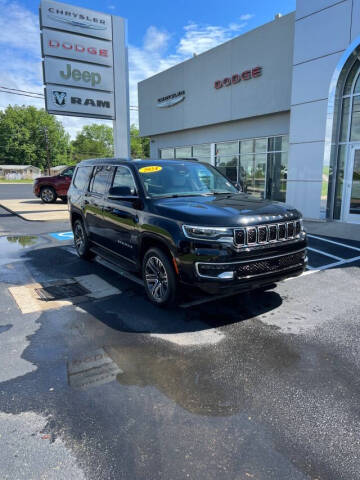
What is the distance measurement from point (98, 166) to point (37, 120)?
336 feet

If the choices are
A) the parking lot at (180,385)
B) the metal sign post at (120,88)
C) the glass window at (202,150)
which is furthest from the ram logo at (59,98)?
the parking lot at (180,385)

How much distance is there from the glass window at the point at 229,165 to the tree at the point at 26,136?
269 ft

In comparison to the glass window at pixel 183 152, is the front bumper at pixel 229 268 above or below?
below

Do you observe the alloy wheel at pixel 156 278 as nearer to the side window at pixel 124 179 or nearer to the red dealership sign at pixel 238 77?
the side window at pixel 124 179

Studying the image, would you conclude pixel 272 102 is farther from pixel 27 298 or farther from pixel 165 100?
pixel 27 298

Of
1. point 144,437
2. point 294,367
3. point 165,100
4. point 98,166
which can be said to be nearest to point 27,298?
point 98,166

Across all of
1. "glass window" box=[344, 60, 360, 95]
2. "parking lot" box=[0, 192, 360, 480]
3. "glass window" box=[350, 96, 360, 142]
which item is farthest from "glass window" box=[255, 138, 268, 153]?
"parking lot" box=[0, 192, 360, 480]

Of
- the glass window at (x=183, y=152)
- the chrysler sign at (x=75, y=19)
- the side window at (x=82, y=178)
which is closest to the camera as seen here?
the side window at (x=82, y=178)

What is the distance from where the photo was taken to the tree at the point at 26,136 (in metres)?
91.7

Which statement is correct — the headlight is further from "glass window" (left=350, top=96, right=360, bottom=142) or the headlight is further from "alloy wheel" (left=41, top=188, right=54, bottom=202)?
"alloy wheel" (left=41, top=188, right=54, bottom=202)

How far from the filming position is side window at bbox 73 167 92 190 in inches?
260

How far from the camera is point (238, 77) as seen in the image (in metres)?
15.7

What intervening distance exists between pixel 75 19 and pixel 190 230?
14.9 metres

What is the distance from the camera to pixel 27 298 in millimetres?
4902
